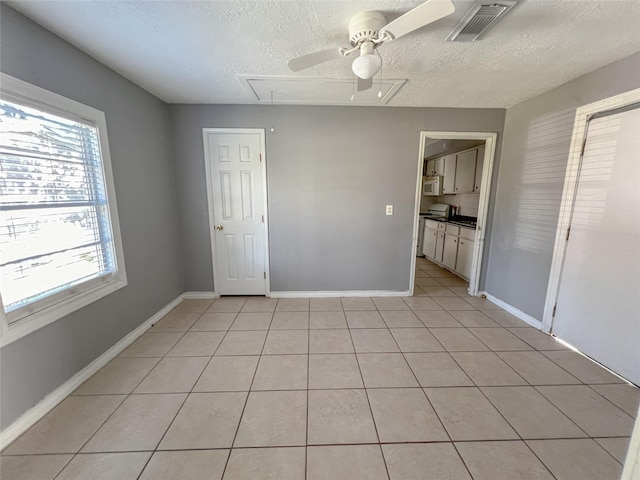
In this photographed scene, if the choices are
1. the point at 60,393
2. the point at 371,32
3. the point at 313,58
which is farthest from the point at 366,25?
the point at 60,393

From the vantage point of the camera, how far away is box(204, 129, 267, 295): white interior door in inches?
115

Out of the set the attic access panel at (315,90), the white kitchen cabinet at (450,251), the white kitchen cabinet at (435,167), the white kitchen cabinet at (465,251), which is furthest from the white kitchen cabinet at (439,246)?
the attic access panel at (315,90)

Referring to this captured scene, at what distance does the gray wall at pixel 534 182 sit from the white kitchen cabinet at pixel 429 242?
1597 millimetres

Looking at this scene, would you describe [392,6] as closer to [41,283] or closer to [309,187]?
[309,187]

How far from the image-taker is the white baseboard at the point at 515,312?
2.55 m

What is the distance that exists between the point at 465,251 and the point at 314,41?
3.43 m

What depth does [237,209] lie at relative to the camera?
10.0 ft

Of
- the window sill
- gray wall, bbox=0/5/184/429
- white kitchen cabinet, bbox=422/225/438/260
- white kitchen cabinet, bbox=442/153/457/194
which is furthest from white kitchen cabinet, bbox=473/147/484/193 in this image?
the window sill

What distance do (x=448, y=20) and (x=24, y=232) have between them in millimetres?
2783

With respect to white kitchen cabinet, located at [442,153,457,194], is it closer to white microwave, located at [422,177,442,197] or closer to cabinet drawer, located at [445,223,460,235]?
white microwave, located at [422,177,442,197]

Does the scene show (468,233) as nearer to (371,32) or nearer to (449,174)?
(449,174)

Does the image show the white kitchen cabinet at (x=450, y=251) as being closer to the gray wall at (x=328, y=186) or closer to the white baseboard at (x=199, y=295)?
the gray wall at (x=328, y=186)

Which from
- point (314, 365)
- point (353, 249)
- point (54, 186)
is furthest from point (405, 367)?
point (54, 186)

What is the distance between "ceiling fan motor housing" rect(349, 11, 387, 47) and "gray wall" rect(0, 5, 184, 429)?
1.90 meters
